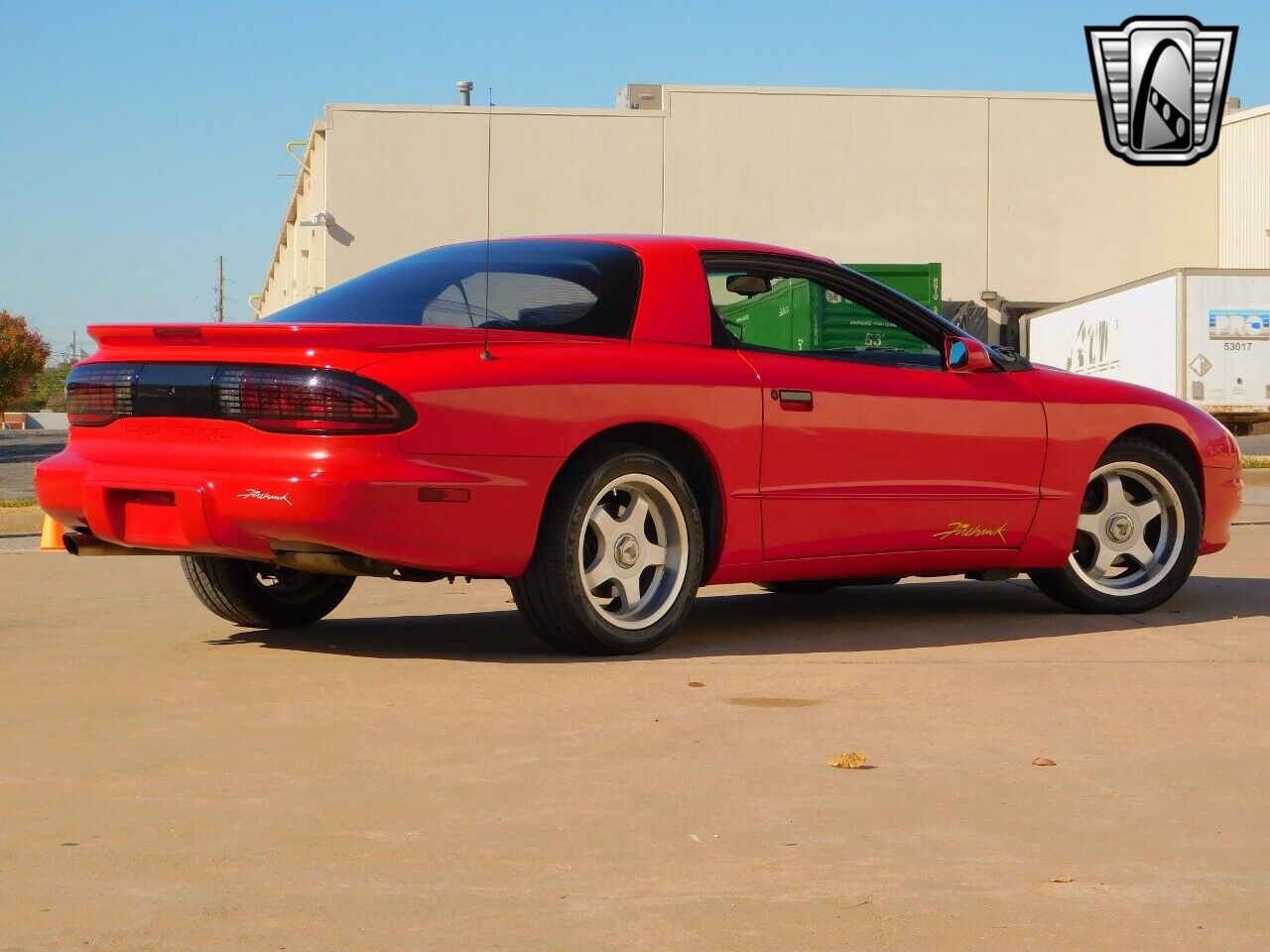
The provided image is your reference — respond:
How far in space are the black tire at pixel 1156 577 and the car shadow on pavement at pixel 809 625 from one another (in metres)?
0.06

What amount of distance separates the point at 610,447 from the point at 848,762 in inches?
77.7

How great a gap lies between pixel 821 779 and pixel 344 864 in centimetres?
130

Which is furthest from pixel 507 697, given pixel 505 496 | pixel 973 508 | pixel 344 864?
pixel 973 508

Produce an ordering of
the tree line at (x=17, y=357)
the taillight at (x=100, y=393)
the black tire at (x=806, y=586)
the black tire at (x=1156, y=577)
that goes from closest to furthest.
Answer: the taillight at (x=100, y=393), the black tire at (x=1156, y=577), the black tire at (x=806, y=586), the tree line at (x=17, y=357)

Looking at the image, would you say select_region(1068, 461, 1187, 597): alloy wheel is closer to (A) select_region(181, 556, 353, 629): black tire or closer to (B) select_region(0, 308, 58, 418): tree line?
(A) select_region(181, 556, 353, 629): black tire

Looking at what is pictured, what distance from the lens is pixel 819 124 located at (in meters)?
45.1

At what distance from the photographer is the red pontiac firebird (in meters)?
5.85

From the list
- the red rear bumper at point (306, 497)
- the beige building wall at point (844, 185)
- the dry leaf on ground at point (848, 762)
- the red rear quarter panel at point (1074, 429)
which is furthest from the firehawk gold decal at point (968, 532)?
the beige building wall at point (844, 185)

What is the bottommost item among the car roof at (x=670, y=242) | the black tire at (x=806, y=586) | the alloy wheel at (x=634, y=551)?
the black tire at (x=806, y=586)

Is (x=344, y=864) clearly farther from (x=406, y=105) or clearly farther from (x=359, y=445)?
(x=406, y=105)

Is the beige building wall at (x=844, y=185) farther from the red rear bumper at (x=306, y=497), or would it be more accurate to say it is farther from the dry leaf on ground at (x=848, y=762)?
the dry leaf on ground at (x=848, y=762)

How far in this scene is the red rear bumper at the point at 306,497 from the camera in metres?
5.75

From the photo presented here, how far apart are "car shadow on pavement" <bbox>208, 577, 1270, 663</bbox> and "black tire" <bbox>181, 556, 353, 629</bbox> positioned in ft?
0.22

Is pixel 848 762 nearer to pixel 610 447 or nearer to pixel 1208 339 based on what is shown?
pixel 610 447
